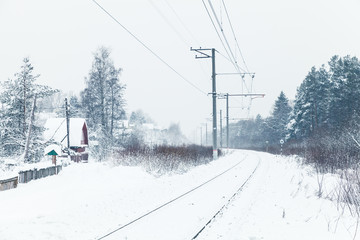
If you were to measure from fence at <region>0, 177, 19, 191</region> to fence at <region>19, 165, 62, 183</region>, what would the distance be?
0.97 metres

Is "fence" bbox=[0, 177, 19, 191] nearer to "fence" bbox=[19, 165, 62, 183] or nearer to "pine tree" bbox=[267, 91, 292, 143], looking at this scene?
"fence" bbox=[19, 165, 62, 183]

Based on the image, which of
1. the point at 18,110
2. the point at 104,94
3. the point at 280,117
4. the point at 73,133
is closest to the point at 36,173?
the point at 18,110

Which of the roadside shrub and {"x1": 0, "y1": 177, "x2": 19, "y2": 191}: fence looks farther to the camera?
the roadside shrub

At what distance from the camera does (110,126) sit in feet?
133

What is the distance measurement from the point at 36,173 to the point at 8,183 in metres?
3.39

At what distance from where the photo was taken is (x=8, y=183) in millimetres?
14664

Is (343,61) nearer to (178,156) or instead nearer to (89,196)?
(178,156)

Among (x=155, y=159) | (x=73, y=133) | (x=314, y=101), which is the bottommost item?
(x=155, y=159)

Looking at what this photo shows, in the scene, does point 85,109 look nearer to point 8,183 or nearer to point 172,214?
point 8,183

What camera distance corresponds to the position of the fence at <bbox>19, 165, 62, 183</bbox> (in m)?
16.5

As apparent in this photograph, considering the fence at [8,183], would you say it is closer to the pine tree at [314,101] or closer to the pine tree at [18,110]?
the pine tree at [18,110]

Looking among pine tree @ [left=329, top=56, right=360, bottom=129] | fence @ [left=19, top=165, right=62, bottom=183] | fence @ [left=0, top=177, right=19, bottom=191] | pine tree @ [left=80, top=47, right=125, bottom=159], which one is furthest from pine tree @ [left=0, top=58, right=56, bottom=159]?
pine tree @ [left=329, top=56, right=360, bottom=129]

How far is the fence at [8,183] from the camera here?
558 inches

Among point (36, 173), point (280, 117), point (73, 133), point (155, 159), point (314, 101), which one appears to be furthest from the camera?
point (280, 117)
